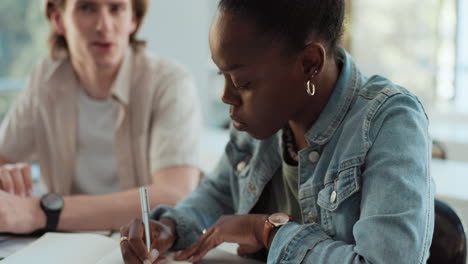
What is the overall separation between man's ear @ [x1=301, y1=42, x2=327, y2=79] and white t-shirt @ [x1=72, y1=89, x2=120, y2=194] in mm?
996

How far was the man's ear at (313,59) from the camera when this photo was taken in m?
0.89

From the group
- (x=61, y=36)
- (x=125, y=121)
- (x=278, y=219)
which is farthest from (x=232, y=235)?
(x=61, y=36)

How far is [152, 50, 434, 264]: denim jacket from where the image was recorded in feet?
2.53

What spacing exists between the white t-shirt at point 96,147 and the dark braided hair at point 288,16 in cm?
96

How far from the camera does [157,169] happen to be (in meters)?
1.59

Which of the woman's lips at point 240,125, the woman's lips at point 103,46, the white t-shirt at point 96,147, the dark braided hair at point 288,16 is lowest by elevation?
the white t-shirt at point 96,147

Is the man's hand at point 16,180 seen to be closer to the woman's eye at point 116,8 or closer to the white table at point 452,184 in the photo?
the woman's eye at point 116,8

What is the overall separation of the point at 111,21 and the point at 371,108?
1.01 metres

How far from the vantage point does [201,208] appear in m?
1.17

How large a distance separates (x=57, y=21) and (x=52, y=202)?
2.62ft

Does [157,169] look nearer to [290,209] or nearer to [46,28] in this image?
[290,209]

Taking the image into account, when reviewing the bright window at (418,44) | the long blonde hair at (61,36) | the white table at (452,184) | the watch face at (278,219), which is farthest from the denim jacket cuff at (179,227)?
the bright window at (418,44)

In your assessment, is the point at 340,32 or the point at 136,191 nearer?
the point at 340,32

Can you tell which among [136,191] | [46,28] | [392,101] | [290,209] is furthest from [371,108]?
[46,28]
